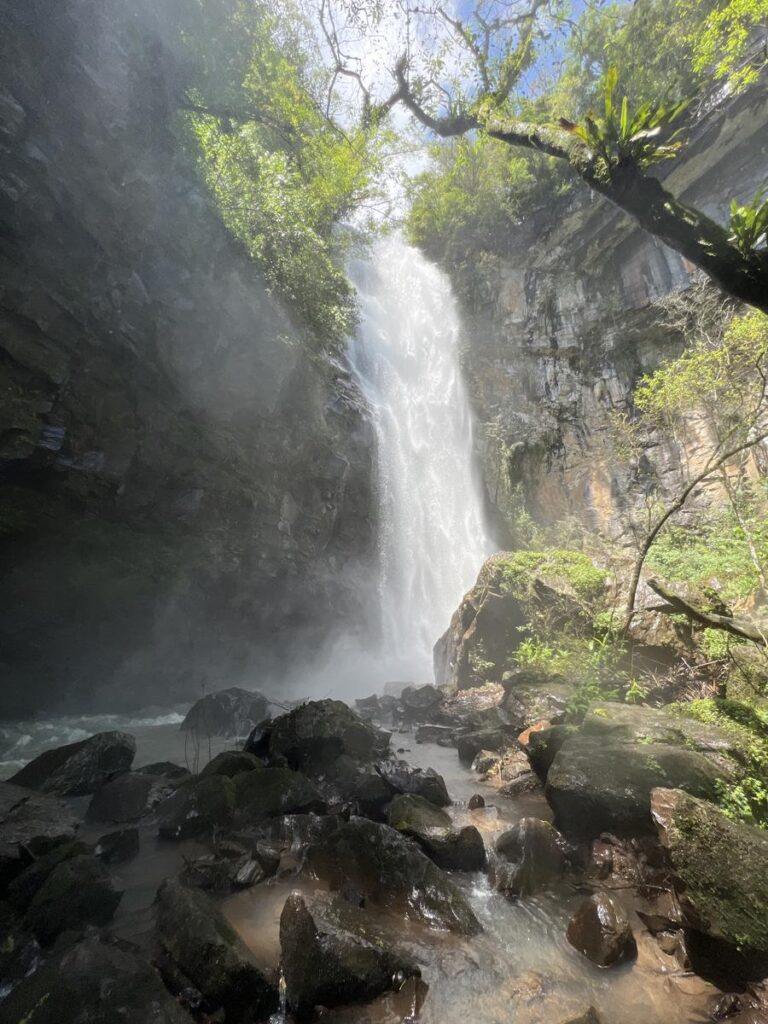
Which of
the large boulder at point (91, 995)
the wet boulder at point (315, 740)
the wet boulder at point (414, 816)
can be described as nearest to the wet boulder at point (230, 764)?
the wet boulder at point (315, 740)

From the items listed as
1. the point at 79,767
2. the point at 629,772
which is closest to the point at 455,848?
the point at 629,772

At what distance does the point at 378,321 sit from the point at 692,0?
55.8ft

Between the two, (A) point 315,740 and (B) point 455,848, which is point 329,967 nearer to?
(B) point 455,848

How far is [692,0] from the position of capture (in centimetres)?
1554

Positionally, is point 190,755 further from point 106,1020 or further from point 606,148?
point 606,148

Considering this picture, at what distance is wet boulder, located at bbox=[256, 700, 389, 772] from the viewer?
730 cm

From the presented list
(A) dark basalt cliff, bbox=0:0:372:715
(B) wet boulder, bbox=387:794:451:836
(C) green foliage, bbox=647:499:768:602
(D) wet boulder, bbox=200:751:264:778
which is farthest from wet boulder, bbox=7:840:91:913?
(C) green foliage, bbox=647:499:768:602

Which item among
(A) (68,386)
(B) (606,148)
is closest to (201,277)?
(A) (68,386)

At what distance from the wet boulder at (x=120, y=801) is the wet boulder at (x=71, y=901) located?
202 cm

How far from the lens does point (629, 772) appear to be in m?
4.91

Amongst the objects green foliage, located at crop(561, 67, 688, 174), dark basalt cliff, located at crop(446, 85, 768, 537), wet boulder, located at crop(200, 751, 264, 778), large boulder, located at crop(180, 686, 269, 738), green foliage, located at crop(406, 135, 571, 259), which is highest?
green foliage, located at crop(406, 135, 571, 259)

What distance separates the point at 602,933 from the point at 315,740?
4949 mm

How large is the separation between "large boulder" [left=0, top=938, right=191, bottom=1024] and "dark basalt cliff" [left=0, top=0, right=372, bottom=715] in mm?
10719

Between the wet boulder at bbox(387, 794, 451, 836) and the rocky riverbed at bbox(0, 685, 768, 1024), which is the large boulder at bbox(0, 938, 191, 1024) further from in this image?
the wet boulder at bbox(387, 794, 451, 836)
